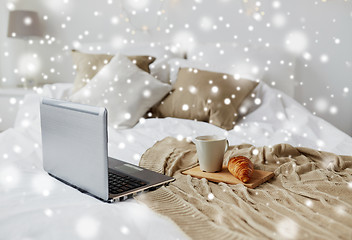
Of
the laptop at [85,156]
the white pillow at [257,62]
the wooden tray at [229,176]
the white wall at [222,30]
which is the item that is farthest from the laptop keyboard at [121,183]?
the white wall at [222,30]

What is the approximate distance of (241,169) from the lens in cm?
94

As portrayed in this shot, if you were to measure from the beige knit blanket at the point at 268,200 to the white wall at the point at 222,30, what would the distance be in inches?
52.1

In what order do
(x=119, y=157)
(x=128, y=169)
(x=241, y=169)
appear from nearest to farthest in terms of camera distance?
(x=241, y=169) < (x=128, y=169) < (x=119, y=157)

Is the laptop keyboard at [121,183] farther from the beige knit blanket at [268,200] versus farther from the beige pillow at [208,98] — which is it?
the beige pillow at [208,98]

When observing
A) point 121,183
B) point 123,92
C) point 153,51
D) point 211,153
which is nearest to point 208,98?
point 123,92

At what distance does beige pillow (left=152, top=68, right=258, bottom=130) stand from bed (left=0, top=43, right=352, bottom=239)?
53 millimetres

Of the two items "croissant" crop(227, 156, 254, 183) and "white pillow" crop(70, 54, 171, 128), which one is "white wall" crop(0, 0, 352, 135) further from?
"croissant" crop(227, 156, 254, 183)

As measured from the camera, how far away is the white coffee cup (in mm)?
1012

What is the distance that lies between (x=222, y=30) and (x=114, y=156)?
1.63 metres

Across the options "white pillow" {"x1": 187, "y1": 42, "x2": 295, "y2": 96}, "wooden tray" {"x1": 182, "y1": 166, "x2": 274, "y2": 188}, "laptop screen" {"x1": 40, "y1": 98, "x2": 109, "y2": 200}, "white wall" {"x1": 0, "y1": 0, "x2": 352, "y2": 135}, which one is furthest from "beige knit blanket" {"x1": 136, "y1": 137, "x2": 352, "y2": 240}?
"white wall" {"x1": 0, "y1": 0, "x2": 352, "y2": 135}

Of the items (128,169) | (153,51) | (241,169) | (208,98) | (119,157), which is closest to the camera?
(241,169)

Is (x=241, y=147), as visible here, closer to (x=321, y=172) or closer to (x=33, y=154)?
(x=321, y=172)

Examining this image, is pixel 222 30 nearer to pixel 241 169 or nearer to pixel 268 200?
pixel 241 169

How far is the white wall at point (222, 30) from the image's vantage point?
7.57 feet
